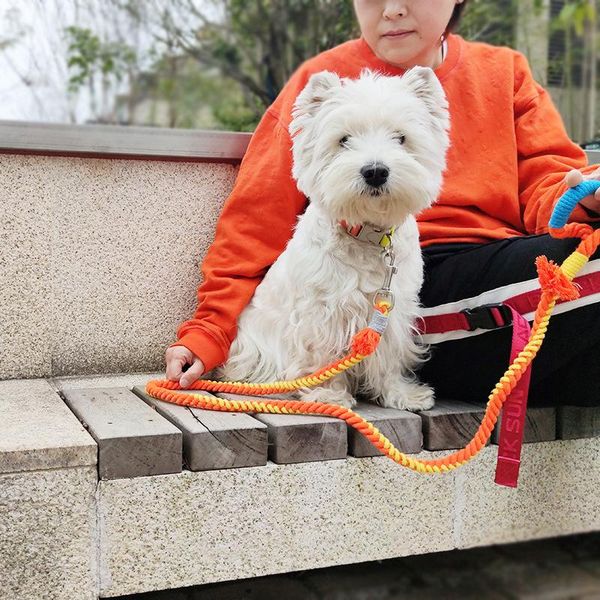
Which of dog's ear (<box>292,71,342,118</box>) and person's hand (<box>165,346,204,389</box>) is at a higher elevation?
dog's ear (<box>292,71,342,118</box>)

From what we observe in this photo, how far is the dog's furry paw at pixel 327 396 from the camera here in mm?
2128

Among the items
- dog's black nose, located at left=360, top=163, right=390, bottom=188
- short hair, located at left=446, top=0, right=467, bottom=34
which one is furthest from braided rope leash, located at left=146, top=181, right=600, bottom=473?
short hair, located at left=446, top=0, right=467, bottom=34

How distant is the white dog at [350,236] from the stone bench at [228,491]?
0.15m

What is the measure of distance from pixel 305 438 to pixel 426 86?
0.91 metres

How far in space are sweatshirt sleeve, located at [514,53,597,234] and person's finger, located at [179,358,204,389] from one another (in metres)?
1.03

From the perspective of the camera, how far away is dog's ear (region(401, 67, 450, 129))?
205 centimetres

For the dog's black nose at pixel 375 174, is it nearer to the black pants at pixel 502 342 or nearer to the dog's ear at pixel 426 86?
the dog's ear at pixel 426 86

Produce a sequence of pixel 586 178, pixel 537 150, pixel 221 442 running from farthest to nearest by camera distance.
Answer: pixel 537 150, pixel 586 178, pixel 221 442

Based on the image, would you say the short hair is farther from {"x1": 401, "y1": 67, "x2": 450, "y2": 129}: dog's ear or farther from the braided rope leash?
the braided rope leash

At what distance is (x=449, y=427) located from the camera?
2.09 metres

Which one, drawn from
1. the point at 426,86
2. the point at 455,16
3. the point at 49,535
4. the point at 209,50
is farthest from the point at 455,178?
the point at 209,50

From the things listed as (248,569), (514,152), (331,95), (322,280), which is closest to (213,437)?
(248,569)

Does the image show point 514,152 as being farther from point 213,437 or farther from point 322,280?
point 213,437

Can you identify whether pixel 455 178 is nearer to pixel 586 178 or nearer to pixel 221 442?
pixel 586 178
